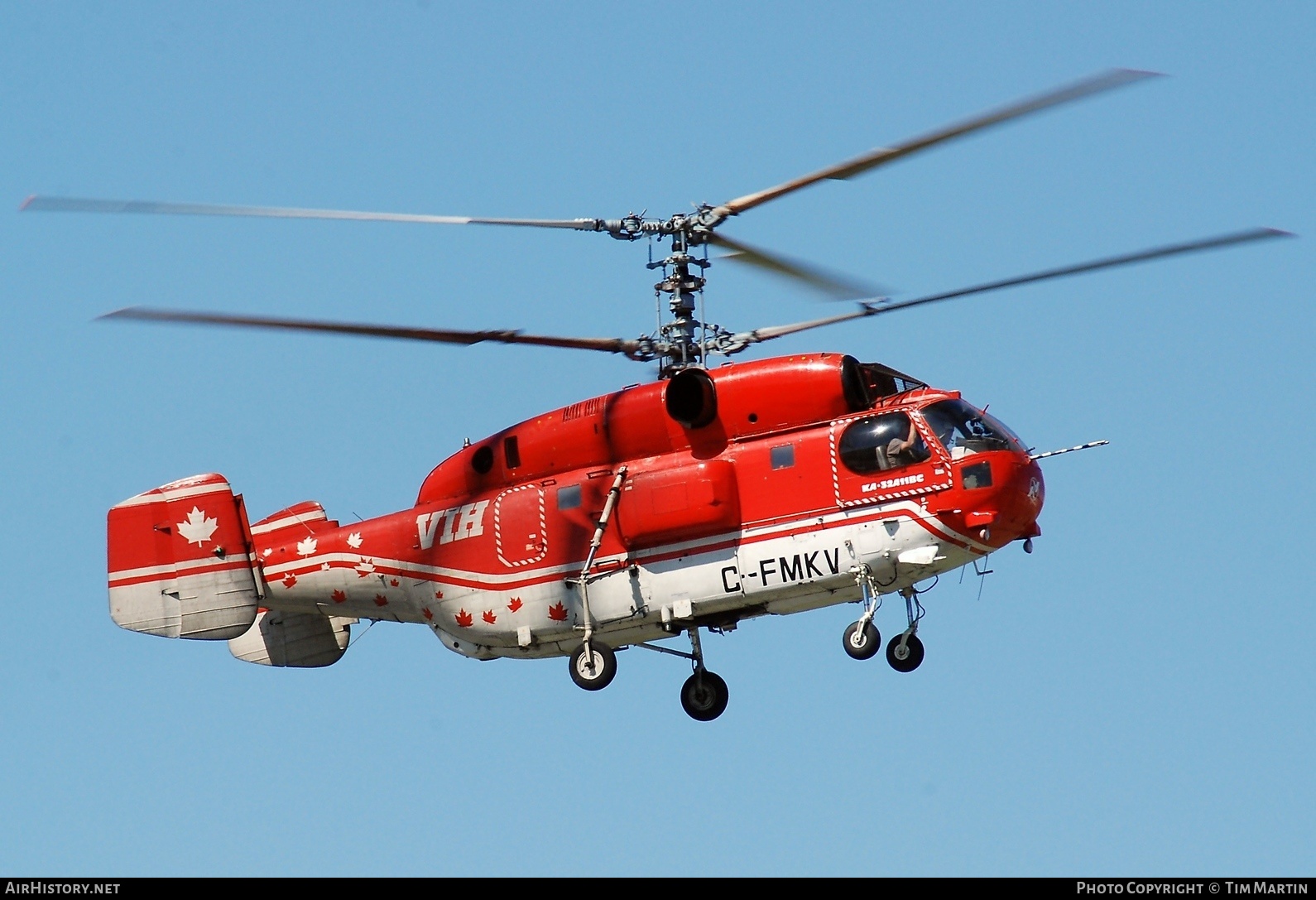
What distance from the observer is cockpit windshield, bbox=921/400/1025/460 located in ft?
81.7

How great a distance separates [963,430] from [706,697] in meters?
4.83

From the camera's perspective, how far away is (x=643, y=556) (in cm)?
2589

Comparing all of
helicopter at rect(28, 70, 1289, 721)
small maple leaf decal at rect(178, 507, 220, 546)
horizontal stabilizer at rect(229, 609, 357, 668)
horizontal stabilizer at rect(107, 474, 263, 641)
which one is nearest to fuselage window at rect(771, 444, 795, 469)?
helicopter at rect(28, 70, 1289, 721)

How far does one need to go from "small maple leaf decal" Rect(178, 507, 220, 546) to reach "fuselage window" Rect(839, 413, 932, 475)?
879 centimetres

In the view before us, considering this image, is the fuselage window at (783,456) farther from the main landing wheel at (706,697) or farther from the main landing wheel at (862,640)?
the main landing wheel at (706,697)

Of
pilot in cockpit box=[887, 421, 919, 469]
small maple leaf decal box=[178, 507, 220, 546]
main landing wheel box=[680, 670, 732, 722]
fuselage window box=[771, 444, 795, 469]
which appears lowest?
main landing wheel box=[680, 670, 732, 722]

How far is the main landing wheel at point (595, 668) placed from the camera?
26141 millimetres

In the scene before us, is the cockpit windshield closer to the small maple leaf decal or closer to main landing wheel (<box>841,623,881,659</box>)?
main landing wheel (<box>841,623,881,659</box>)

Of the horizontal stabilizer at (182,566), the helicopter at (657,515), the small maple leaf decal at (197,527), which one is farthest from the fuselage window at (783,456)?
the small maple leaf decal at (197,527)

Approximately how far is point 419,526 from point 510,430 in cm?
177
